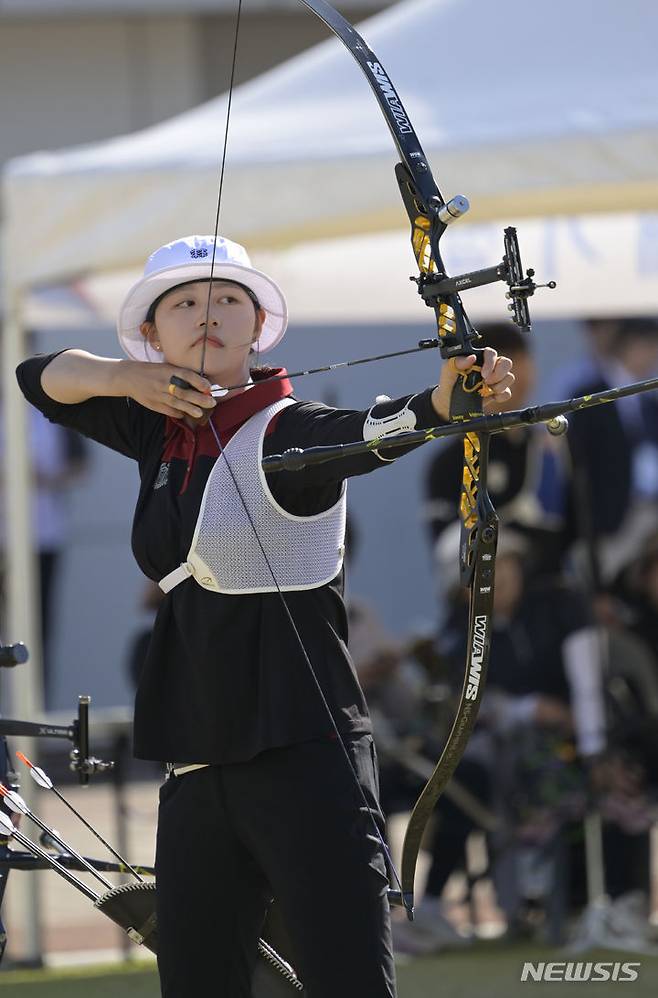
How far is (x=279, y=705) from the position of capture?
2256 mm

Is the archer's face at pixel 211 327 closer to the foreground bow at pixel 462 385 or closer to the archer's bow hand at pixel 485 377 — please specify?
the foreground bow at pixel 462 385

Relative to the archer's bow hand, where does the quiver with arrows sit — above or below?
below

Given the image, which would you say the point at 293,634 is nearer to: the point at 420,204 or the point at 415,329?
the point at 420,204

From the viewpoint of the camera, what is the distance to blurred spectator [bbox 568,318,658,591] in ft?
20.6

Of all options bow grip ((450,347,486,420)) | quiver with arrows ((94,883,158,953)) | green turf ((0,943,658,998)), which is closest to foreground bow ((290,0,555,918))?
bow grip ((450,347,486,420))

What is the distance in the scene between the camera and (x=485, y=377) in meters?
2.09

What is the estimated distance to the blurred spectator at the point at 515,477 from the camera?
5969 millimetres

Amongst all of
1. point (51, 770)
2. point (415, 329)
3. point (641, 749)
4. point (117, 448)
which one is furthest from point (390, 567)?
point (117, 448)

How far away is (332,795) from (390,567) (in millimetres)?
7524

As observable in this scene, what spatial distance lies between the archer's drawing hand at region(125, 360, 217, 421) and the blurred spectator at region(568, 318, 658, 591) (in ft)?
10.8

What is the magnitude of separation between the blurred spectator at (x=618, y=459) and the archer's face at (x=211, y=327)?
126 inches

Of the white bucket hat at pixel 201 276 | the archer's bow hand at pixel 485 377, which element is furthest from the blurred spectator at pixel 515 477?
the archer's bow hand at pixel 485 377

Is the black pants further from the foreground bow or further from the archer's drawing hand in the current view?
the archer's drawing hand

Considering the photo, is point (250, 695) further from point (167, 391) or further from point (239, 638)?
point (167, 391)
